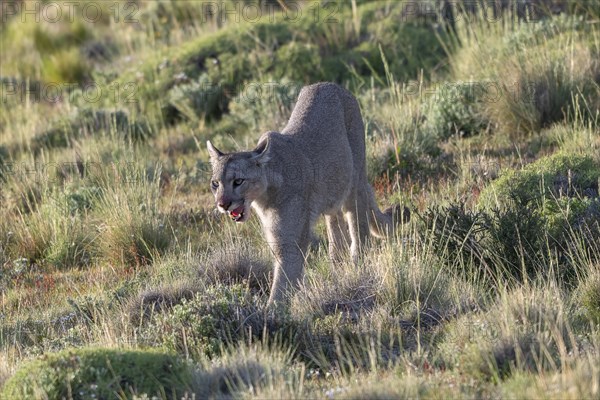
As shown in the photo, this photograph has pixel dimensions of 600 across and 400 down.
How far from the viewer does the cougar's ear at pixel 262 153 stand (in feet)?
25.7

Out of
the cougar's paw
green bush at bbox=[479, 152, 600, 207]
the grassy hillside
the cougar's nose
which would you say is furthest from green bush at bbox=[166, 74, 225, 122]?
the cougar's nose

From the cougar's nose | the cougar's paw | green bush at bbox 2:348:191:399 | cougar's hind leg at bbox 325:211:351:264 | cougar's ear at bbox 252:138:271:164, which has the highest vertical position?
cougar's ear at bbox 252:138:271:164

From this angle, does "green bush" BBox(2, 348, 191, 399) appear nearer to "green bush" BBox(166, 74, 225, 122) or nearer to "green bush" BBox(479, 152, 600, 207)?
"green bush" BBox(479, 152, 600, 207)

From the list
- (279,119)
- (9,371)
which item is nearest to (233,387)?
(9,371)

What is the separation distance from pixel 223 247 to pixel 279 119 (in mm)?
4017

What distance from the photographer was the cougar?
7836 millimetres

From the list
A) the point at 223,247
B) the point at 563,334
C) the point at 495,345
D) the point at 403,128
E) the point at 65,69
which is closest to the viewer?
the point at 495,345

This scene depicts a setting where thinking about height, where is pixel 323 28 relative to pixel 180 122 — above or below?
above

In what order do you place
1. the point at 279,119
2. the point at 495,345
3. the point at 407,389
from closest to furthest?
the point at 407,389 < the point at 495,345 < the point at 279,119

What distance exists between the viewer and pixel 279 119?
1326cm

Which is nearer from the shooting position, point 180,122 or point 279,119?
point 279,119

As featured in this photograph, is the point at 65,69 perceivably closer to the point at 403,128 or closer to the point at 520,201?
the point at 403,128

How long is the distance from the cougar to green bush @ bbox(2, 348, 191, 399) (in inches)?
69.6

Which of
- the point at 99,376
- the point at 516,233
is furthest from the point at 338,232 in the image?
the point at 99,376
